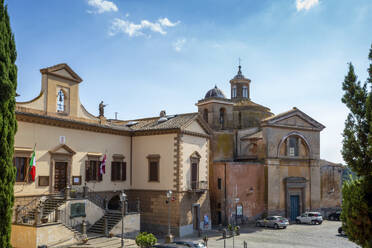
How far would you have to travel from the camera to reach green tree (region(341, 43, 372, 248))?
12.1 meters

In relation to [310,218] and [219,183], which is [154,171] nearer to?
[219,183]

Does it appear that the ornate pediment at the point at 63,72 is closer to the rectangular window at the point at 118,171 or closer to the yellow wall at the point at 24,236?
the rectangular window at the point at 118,171

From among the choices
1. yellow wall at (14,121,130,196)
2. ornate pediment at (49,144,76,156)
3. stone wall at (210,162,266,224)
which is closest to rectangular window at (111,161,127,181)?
yellow wall at (14,121,130,196)

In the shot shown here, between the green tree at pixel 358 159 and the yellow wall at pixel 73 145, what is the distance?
1844 cm

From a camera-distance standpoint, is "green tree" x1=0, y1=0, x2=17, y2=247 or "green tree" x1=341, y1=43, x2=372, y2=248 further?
"green tree" x1=0, y1=0, x2=17, y2=247

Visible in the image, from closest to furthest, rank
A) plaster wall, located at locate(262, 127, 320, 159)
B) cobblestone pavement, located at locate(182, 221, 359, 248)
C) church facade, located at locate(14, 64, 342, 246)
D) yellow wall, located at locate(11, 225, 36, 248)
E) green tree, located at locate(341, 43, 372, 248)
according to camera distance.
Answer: green tree, located at locate(341, 43, 372, 248) → yellow wall, located at locate(11, 225, 36, 248) → church facade, located at locate(14, 64, 342, 246) → cobblestone pavement, located at locate(182, 221, 359, 248) → plaster wall, located at locate(262, 127, 320, 159)

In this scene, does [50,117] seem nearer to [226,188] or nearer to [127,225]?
[127,225]

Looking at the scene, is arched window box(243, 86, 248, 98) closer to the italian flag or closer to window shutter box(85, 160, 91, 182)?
window shutter box(85, 160, 91, 182)

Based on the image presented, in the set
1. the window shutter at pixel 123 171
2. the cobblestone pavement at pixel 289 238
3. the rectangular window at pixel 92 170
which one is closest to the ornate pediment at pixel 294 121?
the cobblestone pavement at pixel 289 238

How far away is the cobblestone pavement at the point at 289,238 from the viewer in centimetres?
2752

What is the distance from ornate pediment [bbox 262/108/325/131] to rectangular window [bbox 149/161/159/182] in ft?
47.4

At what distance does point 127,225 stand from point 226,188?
12235 millimetres

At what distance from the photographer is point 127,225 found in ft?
88.7

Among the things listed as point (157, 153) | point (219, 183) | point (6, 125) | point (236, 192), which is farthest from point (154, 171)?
point (6, 125)
